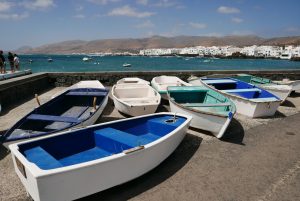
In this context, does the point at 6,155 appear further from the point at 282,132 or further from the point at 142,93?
the point at 282,132

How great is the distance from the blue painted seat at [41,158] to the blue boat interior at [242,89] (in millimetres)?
7666

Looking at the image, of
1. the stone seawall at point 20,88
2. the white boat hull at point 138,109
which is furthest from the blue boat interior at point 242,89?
the stone seawall at point 20,88

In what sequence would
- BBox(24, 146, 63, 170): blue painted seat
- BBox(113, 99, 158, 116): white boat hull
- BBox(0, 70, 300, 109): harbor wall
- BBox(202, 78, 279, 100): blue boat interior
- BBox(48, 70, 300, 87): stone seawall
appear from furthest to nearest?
BBox(48, 70, 300, 87): stone seawall → BBox(0, 70, 300, 109): harbor wall → BBox(202, 78, 279, 100): blue boat interior → BBox(113, 99, 158, 116): white boat hull → BBox(24, 146, 63, 170): blue painted seat

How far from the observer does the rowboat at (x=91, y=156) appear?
375cm

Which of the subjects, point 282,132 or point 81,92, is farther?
point 81,92

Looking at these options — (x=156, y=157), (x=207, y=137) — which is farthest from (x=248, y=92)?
(x=156, y=157)

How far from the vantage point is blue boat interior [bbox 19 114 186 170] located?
4.62 m

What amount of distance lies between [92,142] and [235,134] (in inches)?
174

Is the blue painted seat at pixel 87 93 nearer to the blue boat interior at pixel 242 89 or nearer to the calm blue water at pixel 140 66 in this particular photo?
the blue boat interior at pixel 242 89

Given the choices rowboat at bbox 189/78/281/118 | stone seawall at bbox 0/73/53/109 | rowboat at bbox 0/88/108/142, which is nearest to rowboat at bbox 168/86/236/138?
rowboat at bbox 189/78/281/118

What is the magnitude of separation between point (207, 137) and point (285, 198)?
291 cm

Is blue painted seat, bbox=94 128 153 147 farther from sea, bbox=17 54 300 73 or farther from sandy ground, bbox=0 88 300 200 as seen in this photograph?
sea, bbox=17 54 300 73

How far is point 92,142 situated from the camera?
5590 mm

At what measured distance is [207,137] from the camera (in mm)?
7227
